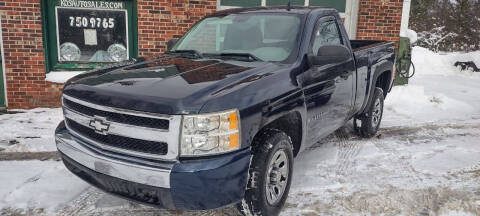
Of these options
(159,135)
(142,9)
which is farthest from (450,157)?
(142,9)

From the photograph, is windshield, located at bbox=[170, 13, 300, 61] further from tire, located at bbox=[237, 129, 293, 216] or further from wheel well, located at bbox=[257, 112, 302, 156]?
tire, located at bbox=[237, 129, 293, 216]

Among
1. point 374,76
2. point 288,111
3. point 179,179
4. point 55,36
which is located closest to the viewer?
point 179,179

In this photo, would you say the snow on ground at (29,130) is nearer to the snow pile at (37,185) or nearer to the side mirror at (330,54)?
the snow pile at (37,185)

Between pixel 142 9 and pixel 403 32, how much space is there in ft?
19.6

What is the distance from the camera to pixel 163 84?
2.77 meters

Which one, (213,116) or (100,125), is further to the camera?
(100,125)

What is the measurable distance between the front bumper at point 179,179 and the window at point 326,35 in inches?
68.7

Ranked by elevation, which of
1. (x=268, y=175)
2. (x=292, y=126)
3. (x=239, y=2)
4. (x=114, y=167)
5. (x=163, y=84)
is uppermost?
(x=239, y=2)

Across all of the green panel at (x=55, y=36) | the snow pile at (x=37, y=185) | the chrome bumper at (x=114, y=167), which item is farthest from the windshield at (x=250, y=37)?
the green panel at (x=55, y=36)

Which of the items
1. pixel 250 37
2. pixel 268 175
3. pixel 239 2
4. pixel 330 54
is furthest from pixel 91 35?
pixel 268 175

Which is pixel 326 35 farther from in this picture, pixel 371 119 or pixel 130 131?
pixel 130 131

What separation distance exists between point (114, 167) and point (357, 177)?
8.59 feet

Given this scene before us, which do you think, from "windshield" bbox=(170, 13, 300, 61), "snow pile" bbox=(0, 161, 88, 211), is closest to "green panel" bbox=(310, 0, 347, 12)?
"windshield" bbox=(170, 13, 300, 61)

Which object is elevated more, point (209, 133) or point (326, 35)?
point (326, 35)
